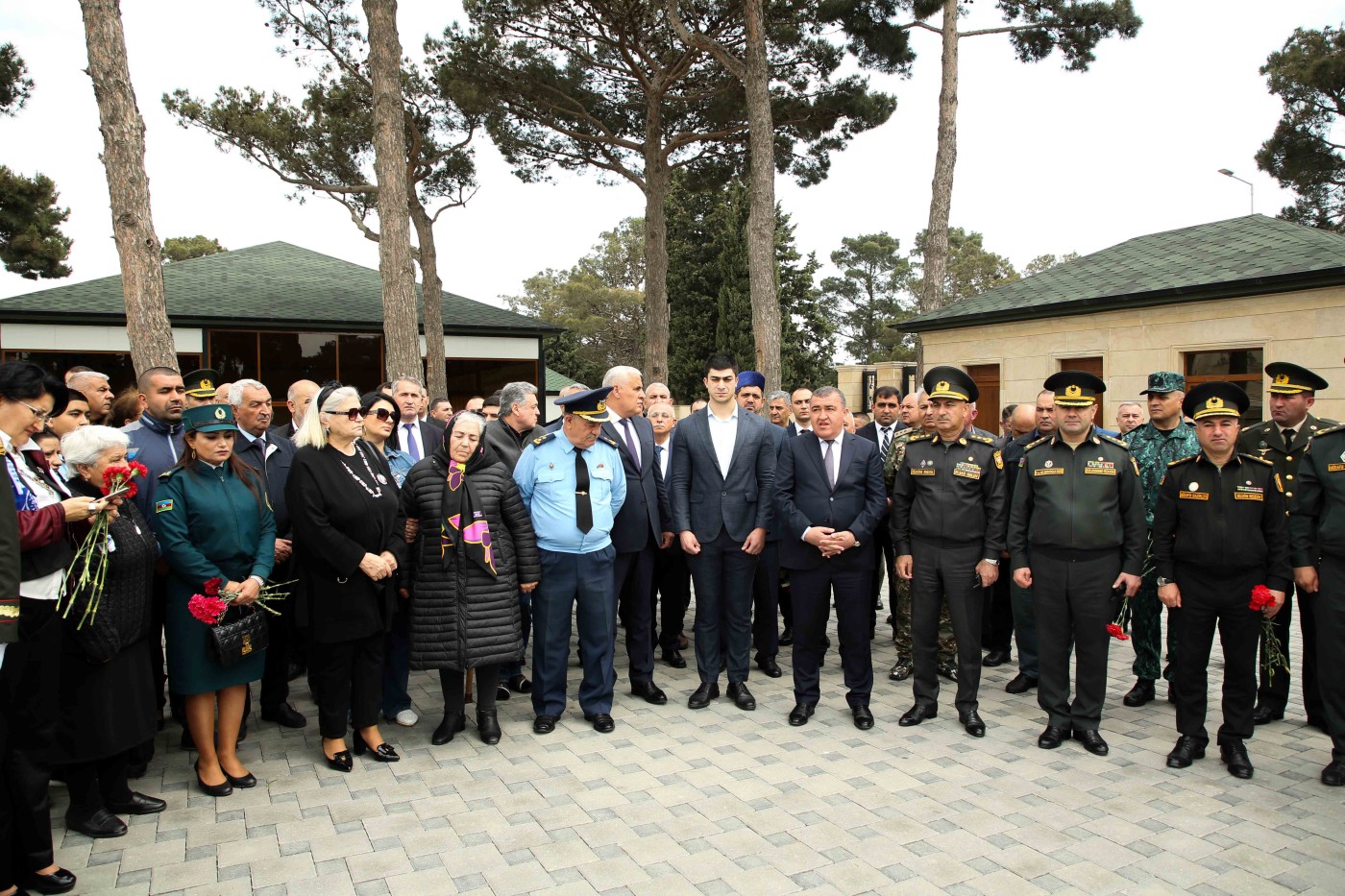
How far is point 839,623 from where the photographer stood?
513cm

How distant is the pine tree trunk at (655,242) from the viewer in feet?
58.4

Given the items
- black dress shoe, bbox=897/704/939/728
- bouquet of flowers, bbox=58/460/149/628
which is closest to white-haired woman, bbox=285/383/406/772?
bouquet of flowers, bbox=58/460/149/628

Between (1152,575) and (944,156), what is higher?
(944,156)

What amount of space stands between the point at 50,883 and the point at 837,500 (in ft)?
13.4

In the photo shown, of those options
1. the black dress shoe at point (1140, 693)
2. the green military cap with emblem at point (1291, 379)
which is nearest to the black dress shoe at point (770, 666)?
the black dress shoe at point (1140, 693)

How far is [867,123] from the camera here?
685 inches

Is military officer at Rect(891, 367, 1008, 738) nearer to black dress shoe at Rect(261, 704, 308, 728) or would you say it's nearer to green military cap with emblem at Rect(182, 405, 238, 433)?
black dress shoe at Rect(261, 704, 308, 728)

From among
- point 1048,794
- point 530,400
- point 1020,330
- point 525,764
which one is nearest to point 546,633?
point 525,764

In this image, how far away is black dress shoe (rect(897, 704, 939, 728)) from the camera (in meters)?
5.00

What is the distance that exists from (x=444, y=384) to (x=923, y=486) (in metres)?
16.6

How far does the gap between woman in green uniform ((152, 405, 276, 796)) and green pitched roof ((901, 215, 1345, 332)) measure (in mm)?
13300

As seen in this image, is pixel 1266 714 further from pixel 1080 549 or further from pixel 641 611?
pixel 641 611

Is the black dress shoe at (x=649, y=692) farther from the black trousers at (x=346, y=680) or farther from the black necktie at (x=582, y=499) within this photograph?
the black trousers at (x=346, y=680)

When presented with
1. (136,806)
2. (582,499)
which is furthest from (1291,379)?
(136,806)
